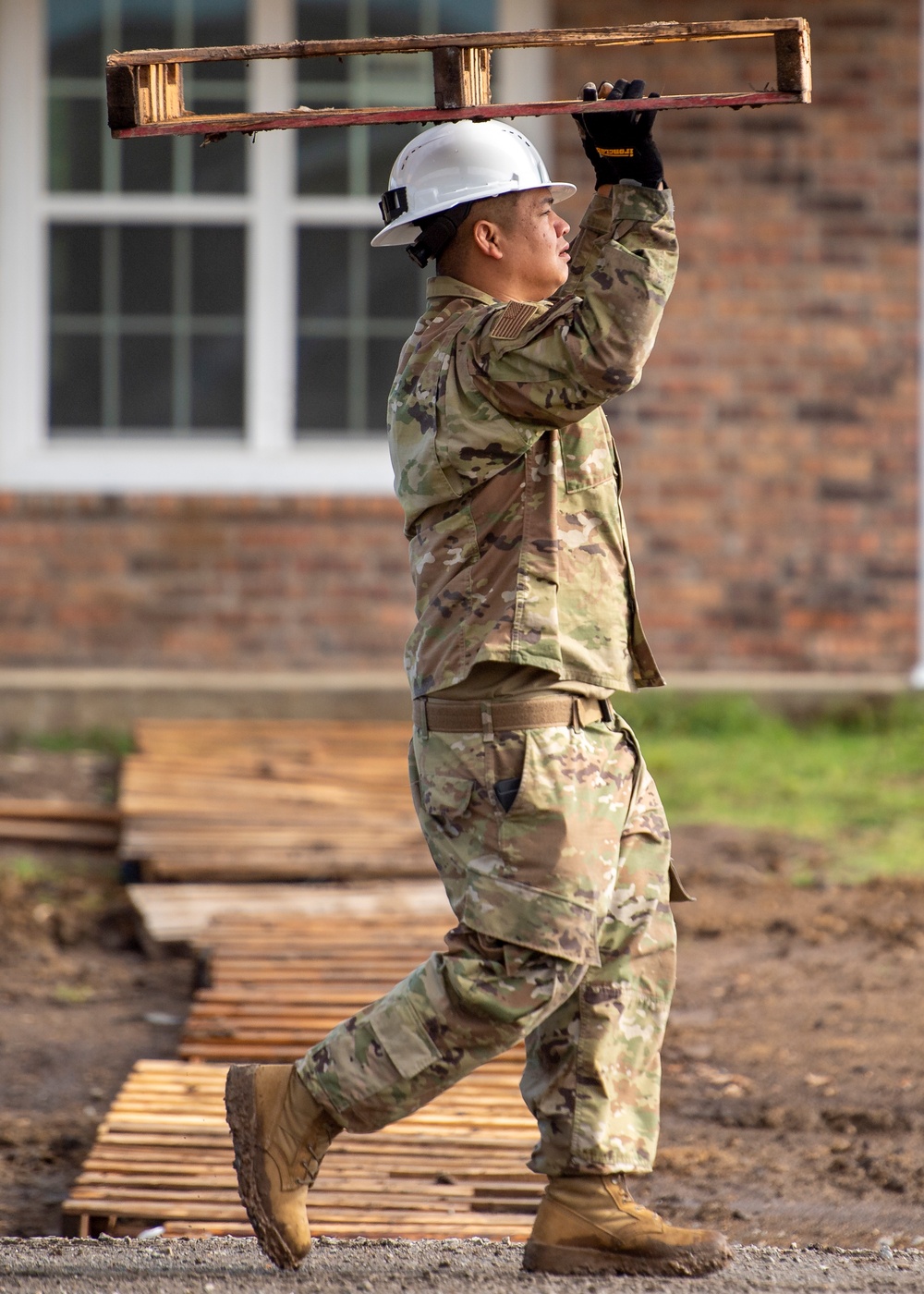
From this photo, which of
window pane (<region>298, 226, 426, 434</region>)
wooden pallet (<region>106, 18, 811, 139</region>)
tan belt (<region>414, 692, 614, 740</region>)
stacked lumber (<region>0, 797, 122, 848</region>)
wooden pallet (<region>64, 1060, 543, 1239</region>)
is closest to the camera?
wooden pallet (<region>106, 18, 811, 139</region>)

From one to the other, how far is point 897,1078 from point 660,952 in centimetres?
184

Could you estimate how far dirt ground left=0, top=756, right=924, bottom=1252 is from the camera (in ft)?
13.3

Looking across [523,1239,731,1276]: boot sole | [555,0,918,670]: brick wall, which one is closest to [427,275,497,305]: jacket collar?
[523,1239,731,1276]: boot sole

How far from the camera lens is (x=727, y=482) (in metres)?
9.52

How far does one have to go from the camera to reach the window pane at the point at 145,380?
9.50 metres

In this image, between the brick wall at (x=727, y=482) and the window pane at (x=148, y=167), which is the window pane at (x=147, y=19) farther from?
the brick wall at (x=727, y=482)

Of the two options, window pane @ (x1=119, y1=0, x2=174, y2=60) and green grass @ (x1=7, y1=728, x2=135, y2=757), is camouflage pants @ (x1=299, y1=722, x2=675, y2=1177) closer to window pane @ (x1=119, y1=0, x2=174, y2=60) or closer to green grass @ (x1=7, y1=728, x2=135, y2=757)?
green grass @ (x1=7, y1=728, x2=135, y2=757)

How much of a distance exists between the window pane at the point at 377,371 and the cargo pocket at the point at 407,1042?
6.69 m

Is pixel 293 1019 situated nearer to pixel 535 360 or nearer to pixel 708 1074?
pixel 708 1074

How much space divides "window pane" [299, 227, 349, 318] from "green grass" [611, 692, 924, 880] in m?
2.72

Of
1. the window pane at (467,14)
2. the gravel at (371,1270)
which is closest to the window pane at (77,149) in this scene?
the window pane at (467,14)

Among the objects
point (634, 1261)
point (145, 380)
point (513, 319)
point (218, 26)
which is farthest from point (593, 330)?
point (218, 26)

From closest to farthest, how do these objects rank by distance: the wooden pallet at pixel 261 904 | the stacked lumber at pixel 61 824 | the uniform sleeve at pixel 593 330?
the uniform sleeve at pixel 593 330 < the wooden pallet at pixel 261 904 < the stacked lumber at pixel 61 824

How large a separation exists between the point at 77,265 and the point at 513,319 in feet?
22.7
